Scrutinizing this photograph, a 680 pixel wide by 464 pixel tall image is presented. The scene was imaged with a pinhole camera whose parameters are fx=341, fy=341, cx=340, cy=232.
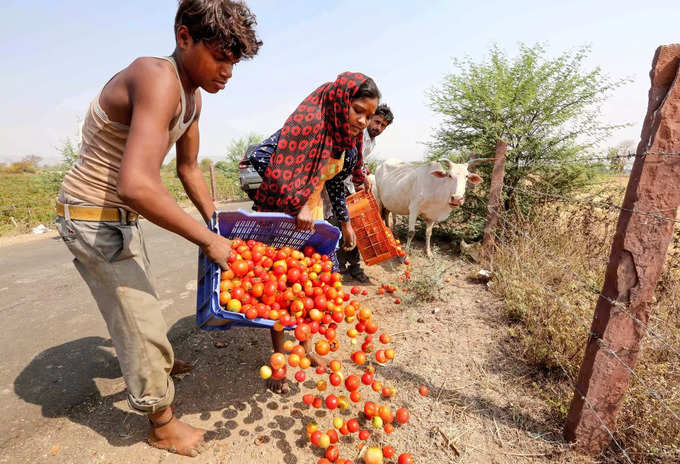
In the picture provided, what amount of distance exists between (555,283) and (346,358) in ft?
9.53

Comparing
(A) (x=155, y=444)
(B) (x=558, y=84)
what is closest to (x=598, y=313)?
(A) (x=155, y=444)

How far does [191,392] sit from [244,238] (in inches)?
52.3

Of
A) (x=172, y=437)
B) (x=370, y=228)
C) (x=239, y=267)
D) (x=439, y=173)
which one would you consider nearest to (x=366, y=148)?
(x=370, y=228)

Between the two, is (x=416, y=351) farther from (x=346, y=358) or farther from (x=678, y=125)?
(x=678, y=125)

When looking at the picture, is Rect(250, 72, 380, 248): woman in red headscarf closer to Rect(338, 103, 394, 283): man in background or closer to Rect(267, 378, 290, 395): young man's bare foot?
Rect(267, 378, 290, 395): young man's bare foot

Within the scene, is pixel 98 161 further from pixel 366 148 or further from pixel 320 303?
pixel 366 148

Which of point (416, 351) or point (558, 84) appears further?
point (558, 84)

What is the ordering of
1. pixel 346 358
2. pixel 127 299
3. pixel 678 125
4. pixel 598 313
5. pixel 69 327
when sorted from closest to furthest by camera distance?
pixel 678 125, pixel 127 299, pixel 598 313, pixel 346 358, pixel 69 327

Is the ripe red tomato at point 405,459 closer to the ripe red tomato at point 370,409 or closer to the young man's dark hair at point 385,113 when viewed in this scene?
the ripe red tomato at point 370,409

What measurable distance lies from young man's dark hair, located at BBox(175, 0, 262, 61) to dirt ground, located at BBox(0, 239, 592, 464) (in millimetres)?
2411

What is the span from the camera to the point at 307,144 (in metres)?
2.79

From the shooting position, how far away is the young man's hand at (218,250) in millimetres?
1864

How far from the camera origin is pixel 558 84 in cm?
630

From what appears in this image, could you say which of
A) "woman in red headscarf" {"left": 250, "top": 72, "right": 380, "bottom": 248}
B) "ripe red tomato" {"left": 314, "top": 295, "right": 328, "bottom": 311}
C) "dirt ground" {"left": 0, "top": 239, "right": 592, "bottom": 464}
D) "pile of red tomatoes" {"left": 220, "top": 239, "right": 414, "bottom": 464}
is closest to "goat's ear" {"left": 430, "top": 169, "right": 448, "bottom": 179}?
"dirt ground" {"left": 0, "top": 239, "right": 592, "bottom": 464}
